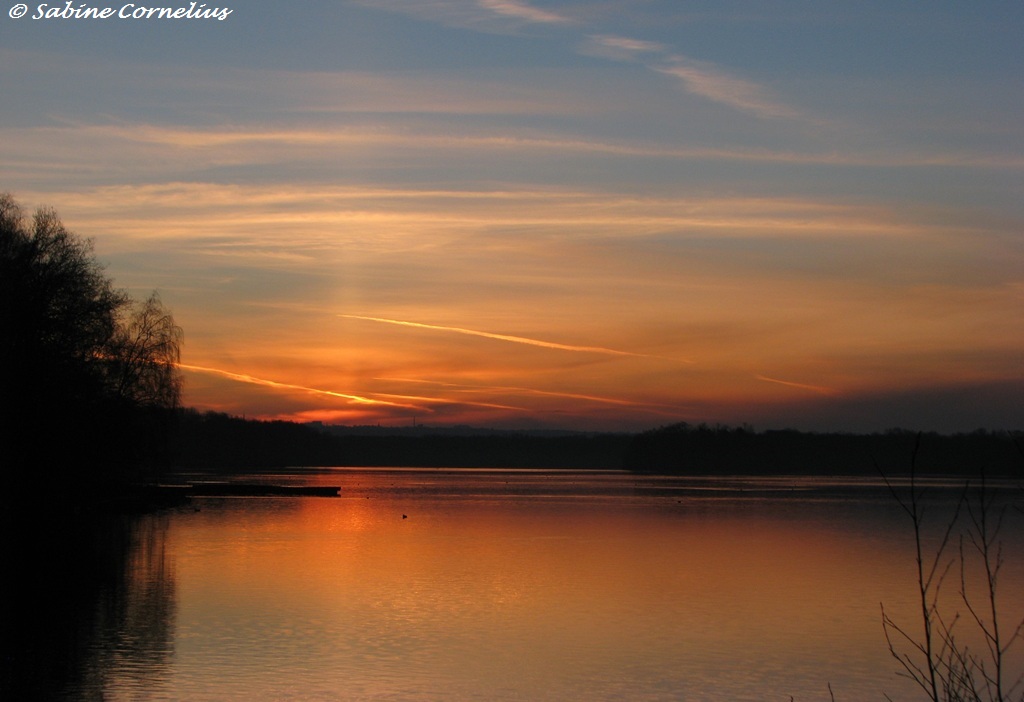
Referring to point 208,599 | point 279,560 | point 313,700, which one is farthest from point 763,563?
point 313,700

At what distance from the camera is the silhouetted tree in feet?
104

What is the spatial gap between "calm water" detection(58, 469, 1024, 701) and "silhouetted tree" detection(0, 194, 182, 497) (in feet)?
12.7

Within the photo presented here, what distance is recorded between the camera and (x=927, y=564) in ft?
92.6

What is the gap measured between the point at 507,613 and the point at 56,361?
19.7m

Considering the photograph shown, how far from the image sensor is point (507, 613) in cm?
1995

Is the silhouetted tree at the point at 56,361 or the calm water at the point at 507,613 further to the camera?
the silhouetted tree at the point at 56,361

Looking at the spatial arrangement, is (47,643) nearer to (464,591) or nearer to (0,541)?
(464,591)

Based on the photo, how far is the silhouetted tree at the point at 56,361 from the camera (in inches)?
1248

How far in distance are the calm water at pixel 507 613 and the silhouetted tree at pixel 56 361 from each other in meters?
3.88

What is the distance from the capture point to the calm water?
14227 millimetres

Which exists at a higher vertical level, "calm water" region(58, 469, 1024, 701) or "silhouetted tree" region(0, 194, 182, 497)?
"silhouetted tree" region(0, 194, 182, 497)

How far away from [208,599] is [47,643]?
5.12m

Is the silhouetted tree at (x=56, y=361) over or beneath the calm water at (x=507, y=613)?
over

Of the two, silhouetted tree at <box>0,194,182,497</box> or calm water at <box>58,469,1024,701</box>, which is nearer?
calm water at <box>58,469,1024,701</box>
